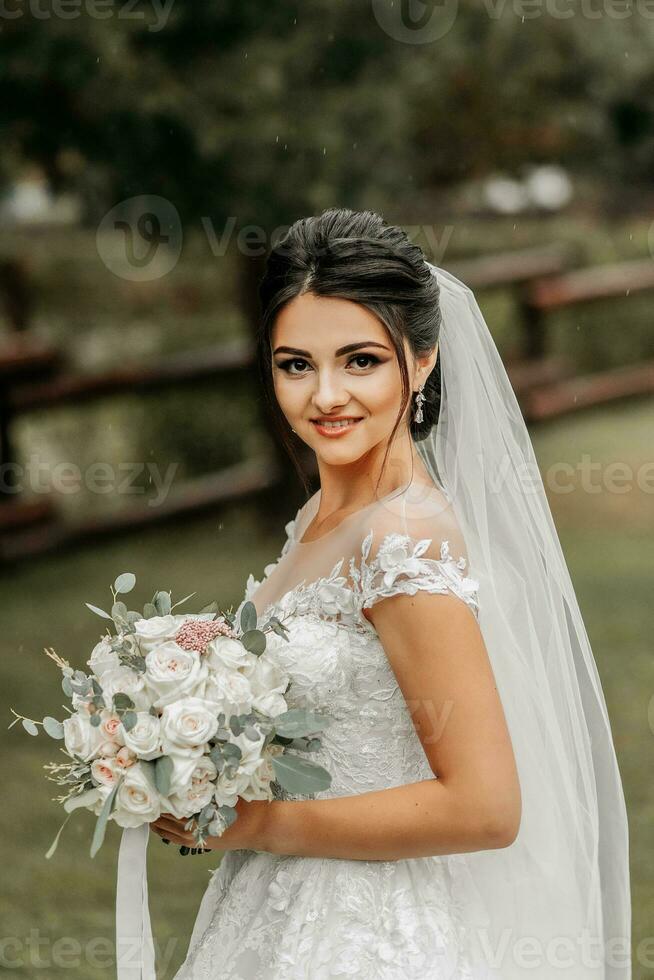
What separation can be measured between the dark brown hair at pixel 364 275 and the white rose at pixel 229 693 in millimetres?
527

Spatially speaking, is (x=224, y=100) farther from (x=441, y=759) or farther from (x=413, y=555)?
(x=441, y=759)

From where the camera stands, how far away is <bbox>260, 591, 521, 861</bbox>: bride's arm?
210 cm

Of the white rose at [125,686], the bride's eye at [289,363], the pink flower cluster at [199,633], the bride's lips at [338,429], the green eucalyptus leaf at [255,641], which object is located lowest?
the white rose at [125,686]

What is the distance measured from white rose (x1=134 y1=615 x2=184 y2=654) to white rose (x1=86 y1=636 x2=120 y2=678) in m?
0.05

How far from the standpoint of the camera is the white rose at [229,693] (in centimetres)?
210

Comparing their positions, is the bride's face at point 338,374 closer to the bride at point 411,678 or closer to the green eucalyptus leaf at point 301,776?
the bride at point 411,678

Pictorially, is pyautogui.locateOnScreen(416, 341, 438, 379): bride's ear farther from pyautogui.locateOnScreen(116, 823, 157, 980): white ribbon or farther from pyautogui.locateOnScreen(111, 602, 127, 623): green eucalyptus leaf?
pyautogui.locateOnScreen(116, 823, 157, 980): white ribbon


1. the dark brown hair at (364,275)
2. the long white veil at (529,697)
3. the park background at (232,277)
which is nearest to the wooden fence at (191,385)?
the park background at (232,277)

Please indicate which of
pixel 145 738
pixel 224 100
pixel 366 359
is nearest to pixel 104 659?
pixel 145 738

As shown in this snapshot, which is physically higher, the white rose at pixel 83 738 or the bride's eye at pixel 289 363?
the bride's eye at pixel 289 363

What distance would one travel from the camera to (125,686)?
7.05ft

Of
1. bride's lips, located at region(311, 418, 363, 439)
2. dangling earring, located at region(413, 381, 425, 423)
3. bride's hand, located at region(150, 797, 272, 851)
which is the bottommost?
A: bride's hand, located at region(150, 797, 272, 851)

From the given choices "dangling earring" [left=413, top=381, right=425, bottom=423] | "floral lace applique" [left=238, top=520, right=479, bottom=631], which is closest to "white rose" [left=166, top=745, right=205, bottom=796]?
"floral lace applique" [left=238, top=520, right=479, bottom=631]

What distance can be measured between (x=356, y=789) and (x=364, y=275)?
923 mm
